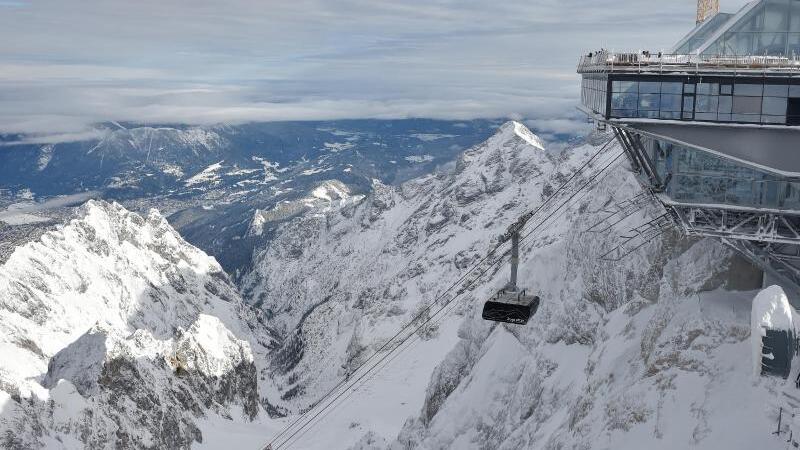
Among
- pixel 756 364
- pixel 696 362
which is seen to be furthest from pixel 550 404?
pixel 756 364

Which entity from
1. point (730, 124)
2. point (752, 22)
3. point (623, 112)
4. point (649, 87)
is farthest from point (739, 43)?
point (623, 112)

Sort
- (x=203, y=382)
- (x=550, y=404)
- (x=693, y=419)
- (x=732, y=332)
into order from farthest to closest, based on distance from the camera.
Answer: (x=203, y=382), (x=550, y=404), (x=732, y=332), (x=693, y=419)

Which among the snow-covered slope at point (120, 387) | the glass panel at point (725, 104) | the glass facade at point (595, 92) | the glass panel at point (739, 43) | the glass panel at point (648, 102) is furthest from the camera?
the snow-covered slope at point (120, 387)

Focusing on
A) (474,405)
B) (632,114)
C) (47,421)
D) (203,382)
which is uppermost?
(632,114)

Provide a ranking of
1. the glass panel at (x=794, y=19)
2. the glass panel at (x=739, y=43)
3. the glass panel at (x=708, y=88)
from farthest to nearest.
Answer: the glass panel at (x=739, y=43) < the glass panel at (x=794, y=19) < the glass panel at (x=708, y=88)

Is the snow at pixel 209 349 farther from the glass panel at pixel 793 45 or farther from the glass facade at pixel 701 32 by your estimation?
the glass panel at pixel 793 45

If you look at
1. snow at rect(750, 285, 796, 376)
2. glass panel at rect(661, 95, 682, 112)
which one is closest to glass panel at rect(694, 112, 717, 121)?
glass panel at rect(661, 95, 682, 112)

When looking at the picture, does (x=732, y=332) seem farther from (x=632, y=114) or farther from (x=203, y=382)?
(x=203, y=382)

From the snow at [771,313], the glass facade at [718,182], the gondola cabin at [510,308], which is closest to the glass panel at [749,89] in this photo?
the glass facade at [718,182]
